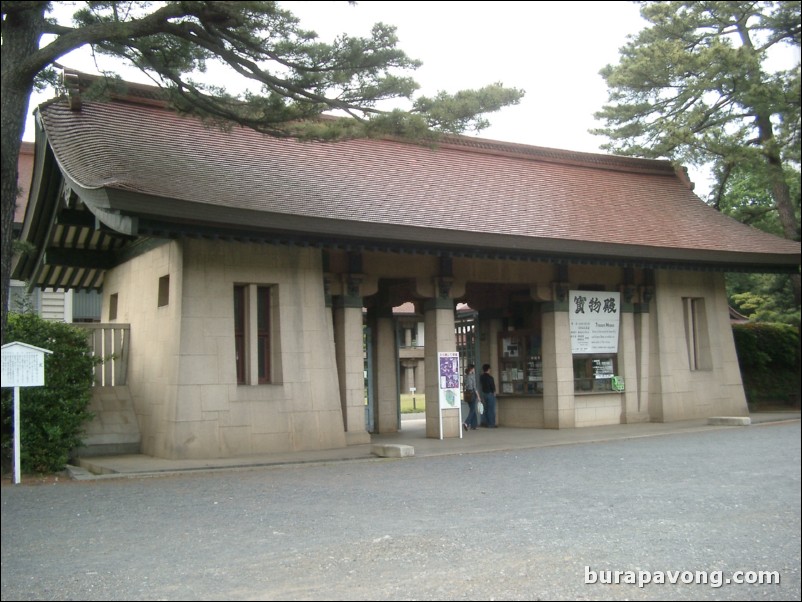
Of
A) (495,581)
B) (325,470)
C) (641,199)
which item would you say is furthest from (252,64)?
(641,199)

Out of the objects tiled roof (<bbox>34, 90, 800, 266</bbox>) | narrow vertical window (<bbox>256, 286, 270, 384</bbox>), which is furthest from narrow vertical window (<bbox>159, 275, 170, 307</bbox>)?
tiled roof (<bbox>34, 90, 800, 266</bbox>)

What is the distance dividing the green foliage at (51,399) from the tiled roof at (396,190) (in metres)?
2.31

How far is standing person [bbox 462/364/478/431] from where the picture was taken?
18.8m

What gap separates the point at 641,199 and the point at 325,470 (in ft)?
47.1

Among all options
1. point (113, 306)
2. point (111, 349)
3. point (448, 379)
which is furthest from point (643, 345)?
point (113, 306)

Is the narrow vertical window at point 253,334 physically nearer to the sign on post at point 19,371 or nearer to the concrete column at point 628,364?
the sign on post at point 19,371

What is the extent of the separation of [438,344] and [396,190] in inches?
139

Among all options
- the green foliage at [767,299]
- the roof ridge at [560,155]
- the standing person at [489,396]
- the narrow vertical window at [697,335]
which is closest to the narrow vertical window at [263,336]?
the standing person at [489,396]

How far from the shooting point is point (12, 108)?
8344 millimetres

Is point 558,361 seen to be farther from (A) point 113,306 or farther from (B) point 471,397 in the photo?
(A) point 113,306

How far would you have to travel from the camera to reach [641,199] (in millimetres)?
22438

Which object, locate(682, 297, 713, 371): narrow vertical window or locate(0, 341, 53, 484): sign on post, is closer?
locate(0, 341, 53, 484): sign on post

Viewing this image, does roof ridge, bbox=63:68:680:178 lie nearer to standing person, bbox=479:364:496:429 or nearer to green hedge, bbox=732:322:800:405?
green hedge, bbox=732:322:800:405

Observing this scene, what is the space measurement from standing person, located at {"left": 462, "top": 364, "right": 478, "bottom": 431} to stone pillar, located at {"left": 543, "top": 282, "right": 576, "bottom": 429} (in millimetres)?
1695
